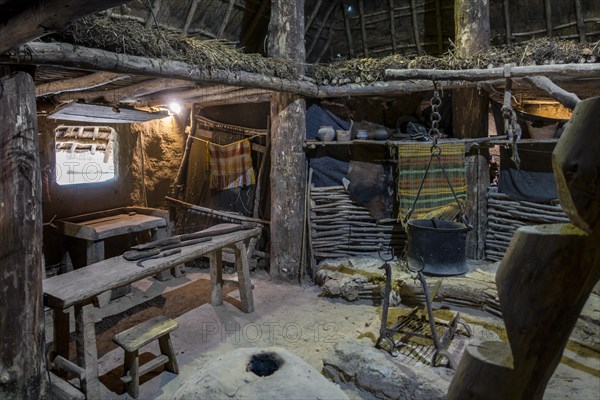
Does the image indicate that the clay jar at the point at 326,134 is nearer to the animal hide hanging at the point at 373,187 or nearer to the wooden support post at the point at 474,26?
the animal hide hanging at the point at 373,187

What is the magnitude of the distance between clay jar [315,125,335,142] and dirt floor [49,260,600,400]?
253 centimetres

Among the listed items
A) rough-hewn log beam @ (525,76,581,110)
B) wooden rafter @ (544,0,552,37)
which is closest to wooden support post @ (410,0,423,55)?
wooden rafter @ (544,0,552,37)

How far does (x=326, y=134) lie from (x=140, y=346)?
435cm

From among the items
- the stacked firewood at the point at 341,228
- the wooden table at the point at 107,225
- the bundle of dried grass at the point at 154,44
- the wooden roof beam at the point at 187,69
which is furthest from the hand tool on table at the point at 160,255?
the stacked firewood at the point at 341,228

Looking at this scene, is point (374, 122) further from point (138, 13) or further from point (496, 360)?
point (496, 360)

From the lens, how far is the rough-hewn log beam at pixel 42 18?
1.93 meters

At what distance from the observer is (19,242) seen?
3.29 meters

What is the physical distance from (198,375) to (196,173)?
19.5ft

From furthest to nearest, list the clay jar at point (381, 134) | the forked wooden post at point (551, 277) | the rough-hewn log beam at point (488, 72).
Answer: the clay jar at point (381, 134)
the rough-hewn log beam at point (488, 72)
the forked wooden post at point (551, 277)

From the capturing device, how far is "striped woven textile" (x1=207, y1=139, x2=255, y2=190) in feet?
24.9

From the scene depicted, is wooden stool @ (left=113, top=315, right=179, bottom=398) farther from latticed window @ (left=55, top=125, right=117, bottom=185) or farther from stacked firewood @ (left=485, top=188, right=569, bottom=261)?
stacked firewood @ (left=485, top=188, right=569, bottom=261)

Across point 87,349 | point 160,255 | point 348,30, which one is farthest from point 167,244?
point 348,30

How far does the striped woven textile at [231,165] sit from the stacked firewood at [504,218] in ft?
14.0

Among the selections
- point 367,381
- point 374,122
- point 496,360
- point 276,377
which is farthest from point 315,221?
point 496,360
